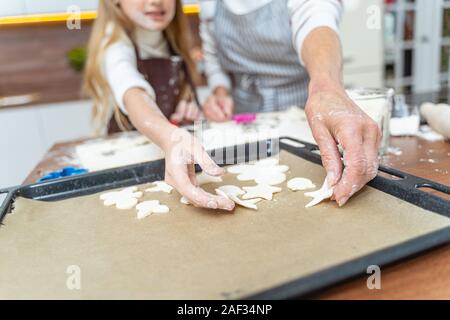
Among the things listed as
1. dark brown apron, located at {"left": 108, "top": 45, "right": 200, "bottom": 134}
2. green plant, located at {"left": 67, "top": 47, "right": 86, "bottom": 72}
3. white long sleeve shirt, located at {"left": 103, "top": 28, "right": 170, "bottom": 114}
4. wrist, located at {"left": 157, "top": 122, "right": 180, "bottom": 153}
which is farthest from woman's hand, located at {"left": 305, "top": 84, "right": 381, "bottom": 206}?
green plant, located at {"left": 67, "top": 47, "right": 86, "bottom": 72}

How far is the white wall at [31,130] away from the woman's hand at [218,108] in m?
1.04

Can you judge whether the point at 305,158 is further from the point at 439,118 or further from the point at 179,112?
the point at 179,112

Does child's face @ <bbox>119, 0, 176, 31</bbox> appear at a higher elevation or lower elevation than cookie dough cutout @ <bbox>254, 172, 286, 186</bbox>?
higher

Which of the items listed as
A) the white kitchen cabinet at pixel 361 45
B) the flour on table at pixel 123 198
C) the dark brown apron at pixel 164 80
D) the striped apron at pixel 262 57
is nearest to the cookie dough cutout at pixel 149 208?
the flour on table at pixel 123 198

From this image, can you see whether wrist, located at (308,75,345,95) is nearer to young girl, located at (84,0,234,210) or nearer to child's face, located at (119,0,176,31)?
young girl, located at (84,0,234,210)

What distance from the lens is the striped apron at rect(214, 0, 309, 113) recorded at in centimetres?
115

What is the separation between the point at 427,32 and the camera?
2.89 meters

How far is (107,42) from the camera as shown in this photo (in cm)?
106

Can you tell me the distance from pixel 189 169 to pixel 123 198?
115 mm

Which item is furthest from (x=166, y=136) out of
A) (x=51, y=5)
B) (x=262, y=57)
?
(x=51, y=5)

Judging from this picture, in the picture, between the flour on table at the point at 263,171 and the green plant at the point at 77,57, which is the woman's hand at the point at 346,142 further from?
the green plant at the point at 77,57

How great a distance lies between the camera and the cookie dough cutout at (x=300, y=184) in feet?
2.00

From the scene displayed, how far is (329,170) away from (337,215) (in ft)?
0.23

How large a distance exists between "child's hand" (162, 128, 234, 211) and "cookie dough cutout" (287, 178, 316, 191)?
0.12 metres
